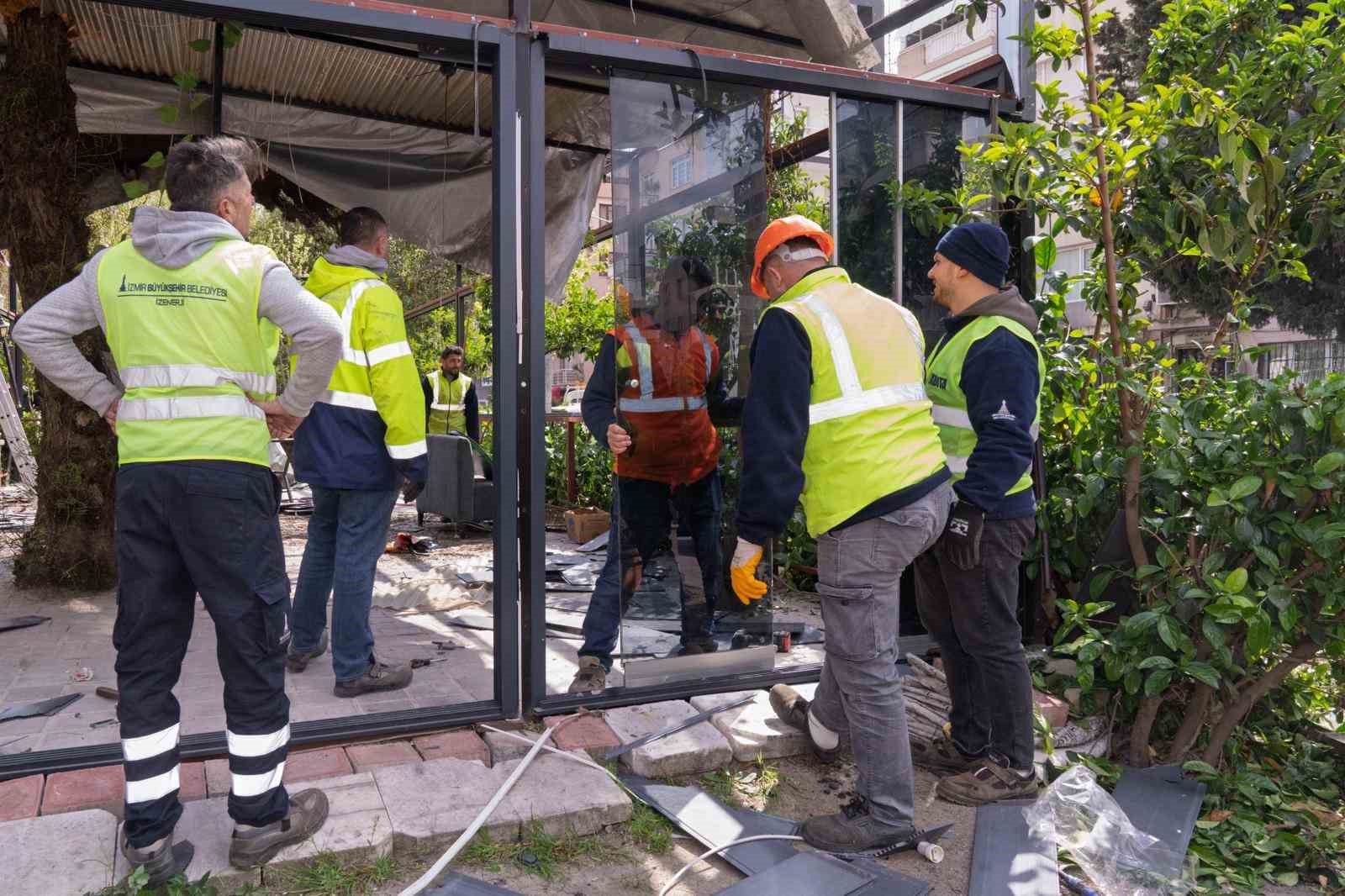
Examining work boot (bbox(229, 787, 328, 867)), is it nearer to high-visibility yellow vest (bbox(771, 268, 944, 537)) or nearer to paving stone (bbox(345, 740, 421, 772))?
paving stone (bbox(345, 740, 421, 772))

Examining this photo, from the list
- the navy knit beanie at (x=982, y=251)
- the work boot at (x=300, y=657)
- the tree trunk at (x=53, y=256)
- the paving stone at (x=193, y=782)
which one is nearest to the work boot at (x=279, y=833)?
the paving stone at (x=193, y=782)

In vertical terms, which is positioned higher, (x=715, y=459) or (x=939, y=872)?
(x=715, y=459)

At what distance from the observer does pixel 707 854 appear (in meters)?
2.87

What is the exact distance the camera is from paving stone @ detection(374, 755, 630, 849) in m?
2.94

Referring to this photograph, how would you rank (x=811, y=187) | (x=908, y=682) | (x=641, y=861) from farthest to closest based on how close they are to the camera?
(x=811, y=187) < (x=908, y=682) < (x=641, y=861)

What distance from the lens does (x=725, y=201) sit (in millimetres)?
4184

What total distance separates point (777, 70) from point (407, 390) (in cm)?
206

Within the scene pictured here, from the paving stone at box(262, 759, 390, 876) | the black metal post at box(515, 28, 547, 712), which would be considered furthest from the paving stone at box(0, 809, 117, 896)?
the black metal post at box(515, 28, 547, 712)

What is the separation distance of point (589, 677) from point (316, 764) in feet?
3.91

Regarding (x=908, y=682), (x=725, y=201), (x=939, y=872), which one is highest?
(x=725, y=201)

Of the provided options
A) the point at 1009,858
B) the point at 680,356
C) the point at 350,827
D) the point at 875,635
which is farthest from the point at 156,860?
the point at 680,356

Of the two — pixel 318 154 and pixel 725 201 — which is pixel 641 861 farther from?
pixel 318 154

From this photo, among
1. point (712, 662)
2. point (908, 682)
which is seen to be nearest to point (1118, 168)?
point (908, 682)

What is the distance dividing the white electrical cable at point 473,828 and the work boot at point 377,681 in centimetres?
95
